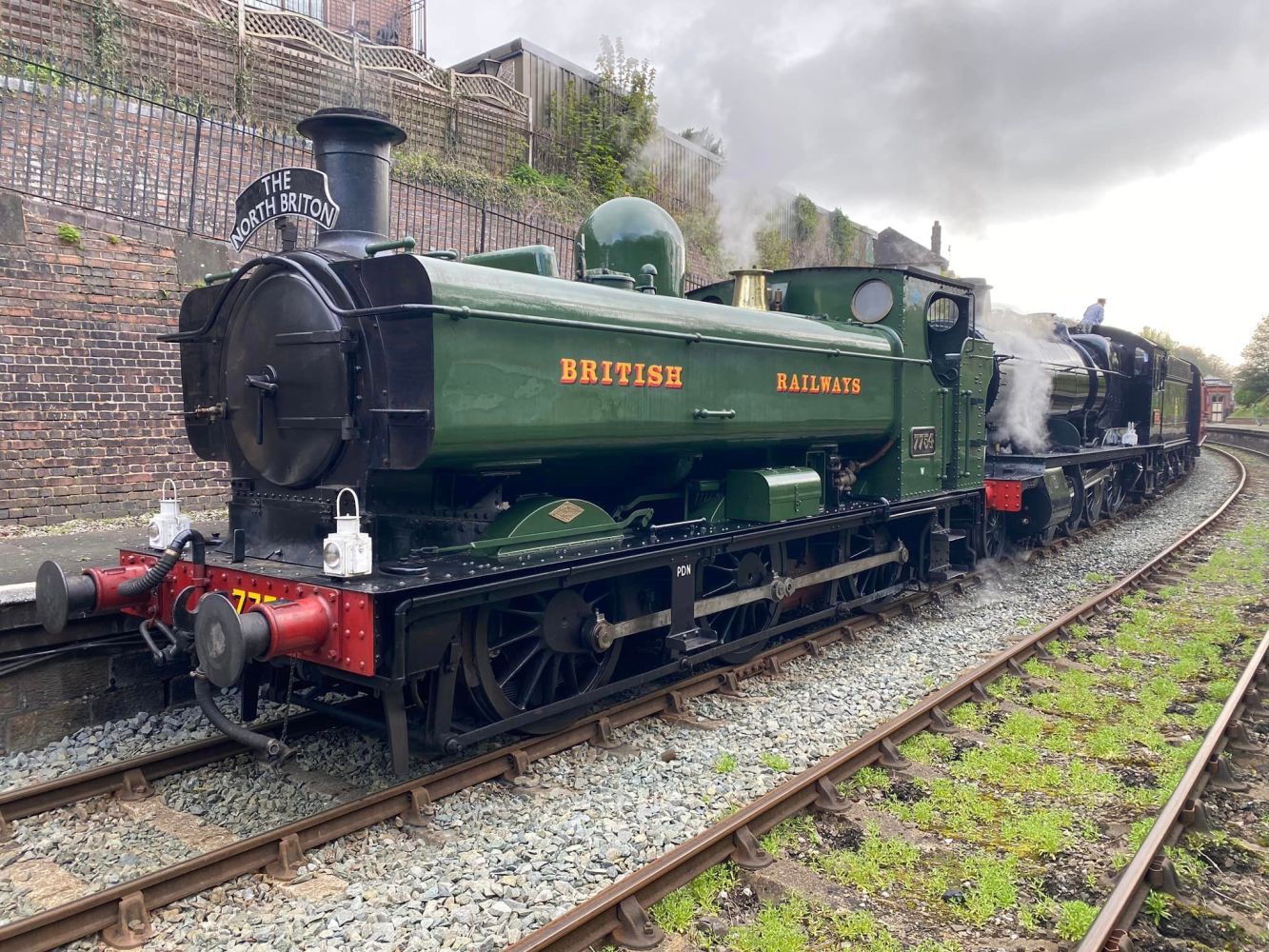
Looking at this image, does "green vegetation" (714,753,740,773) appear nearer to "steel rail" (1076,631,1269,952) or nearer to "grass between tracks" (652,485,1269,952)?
"grass between tracks" (652,485,1269,952)

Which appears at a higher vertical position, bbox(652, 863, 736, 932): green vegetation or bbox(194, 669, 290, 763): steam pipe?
bbox(194, 669, 290, 763): steam pipe

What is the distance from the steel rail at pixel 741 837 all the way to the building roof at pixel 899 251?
25.8m

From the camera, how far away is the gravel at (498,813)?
3.39m

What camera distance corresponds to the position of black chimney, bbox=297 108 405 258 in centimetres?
505

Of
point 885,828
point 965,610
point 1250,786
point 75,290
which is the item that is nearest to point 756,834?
point 885,828

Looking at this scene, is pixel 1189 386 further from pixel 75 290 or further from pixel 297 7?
pixel 75 290

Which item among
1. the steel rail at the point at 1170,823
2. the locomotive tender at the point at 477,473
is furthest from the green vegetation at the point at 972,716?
the locomotive tender at the point at 477,473

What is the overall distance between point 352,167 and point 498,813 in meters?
3.59

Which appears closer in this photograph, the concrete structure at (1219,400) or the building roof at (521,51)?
the building roof at (521,51)

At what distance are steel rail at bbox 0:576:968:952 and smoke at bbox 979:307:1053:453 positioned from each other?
313 inches

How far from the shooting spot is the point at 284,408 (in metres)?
4.68

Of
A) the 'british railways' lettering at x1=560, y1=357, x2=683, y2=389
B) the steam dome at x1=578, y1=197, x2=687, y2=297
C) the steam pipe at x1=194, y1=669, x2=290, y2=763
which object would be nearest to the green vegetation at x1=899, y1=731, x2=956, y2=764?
the 'british railways' lettering at x1=560, y1=357, x2=683, y2=389

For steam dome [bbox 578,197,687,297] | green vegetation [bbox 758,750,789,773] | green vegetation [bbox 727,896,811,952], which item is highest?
steam dome [bbox 578,197,687,297]

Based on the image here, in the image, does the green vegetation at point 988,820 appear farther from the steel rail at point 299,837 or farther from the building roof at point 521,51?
the building roof at point 521,51
